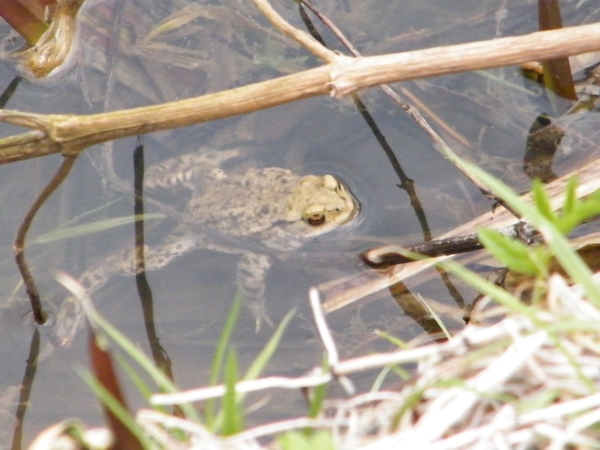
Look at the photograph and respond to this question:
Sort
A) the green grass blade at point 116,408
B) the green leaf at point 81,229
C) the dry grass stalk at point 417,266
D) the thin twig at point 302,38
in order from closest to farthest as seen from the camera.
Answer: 1. the green grass blade at point 116,408
2. the thin twig at point 302,38
3. the dry grass stalk at point 417,266
4. the green leaf at point 81,229

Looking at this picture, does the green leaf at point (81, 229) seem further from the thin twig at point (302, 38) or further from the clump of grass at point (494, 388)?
the clump of grass at point (494, 388)

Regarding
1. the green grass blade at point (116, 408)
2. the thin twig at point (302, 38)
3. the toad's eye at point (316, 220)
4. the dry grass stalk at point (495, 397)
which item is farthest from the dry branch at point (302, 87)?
the toad's eye at point (316, 220)

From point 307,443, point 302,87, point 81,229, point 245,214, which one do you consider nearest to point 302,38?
point 302,87

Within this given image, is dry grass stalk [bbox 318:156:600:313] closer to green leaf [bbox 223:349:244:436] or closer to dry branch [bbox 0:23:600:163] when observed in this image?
dry branch [bbox 0:23:600:163]

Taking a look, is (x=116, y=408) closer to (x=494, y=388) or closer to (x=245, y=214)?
(x=494, y=388)

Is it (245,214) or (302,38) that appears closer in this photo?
(302,38)

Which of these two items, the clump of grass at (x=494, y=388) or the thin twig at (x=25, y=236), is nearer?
the clump of grass at (x=494, y=388)
